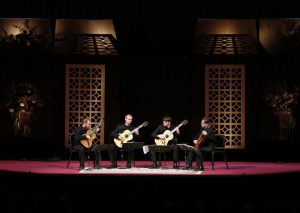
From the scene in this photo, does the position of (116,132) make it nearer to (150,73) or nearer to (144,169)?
(144,169)

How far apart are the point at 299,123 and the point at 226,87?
1967 mm

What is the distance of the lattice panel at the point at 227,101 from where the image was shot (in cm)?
1487

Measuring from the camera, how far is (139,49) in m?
15.2

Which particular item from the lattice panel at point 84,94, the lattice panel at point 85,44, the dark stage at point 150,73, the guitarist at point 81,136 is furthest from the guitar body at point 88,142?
the lattice panel at point 85,44

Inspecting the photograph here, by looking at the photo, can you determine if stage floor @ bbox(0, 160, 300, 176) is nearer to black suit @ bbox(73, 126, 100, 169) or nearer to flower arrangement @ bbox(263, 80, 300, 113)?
black suit @ bbox(73, 126, 100, 169)

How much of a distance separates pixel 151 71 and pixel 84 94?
179cm

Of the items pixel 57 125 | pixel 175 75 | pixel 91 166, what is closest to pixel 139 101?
pixel 175 75

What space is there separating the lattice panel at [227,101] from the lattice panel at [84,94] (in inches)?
103

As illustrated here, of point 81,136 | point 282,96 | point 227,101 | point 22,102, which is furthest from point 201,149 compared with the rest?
point 22,102

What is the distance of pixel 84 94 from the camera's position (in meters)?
15.0

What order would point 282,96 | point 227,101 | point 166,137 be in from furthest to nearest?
point 227,101 < point 282,96 < point 166,137

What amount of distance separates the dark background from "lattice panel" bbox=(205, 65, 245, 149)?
0.15 metres

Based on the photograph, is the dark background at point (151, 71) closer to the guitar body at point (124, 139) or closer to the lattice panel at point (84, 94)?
the lattice panel at point (84, 94)

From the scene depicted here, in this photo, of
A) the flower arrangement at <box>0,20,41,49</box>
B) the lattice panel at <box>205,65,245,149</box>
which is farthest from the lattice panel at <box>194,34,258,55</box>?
the flower arrangement at <box>0,20,41,49</box>
